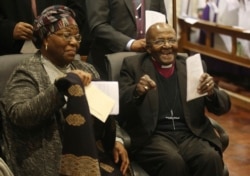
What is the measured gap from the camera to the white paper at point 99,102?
2.01 meters

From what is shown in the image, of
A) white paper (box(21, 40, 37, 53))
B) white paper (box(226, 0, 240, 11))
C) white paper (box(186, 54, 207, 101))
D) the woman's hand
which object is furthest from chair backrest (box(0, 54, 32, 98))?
white paper (box(226, 0, 240, 11))

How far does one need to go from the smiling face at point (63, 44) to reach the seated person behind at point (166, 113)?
37 centimetres

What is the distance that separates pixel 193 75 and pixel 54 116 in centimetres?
73

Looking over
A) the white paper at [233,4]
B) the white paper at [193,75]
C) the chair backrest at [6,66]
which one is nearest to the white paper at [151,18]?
the white paper at [193,75]

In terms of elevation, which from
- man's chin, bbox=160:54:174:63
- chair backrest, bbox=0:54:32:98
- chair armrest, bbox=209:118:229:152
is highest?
chair backrest, bbox=0:54:32:98

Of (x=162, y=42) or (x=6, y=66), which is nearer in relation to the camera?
(x=6, y=66)

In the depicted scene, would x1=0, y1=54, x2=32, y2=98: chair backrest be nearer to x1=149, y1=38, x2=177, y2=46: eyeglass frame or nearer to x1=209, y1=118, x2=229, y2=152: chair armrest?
x1=149, y1=38, x2=177, y2=46: eyeglass frame

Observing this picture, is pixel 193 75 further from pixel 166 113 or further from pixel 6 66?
pixel 6 66

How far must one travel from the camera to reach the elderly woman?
1933mm

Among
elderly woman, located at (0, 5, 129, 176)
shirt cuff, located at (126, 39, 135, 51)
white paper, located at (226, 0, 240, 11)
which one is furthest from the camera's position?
white paper, located at (226, 0, 240, 11)

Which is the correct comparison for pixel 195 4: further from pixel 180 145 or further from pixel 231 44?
pixel 180 145

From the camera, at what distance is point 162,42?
2.52m

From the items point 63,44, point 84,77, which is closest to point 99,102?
point 84,77

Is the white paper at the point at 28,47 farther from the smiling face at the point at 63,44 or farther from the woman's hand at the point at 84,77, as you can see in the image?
the woman's hand at the point at 84,77
